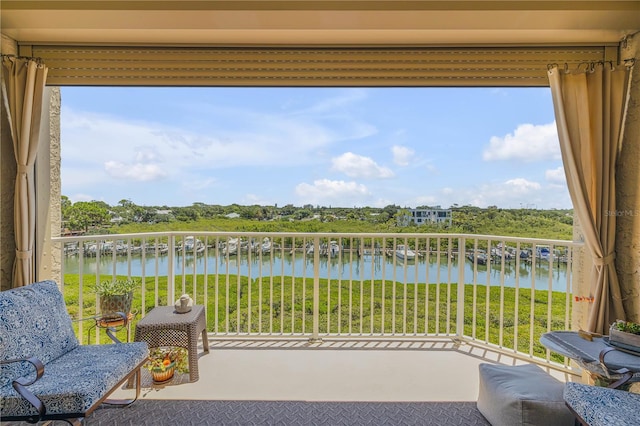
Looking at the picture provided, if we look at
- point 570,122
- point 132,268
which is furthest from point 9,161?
point 570,122

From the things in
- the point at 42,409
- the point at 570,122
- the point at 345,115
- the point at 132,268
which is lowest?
the point at 42,409

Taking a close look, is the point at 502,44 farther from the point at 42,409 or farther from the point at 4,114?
the point at 4,114

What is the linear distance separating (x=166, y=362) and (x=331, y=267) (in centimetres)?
164

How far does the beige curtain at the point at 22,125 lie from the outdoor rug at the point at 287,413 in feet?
4.73

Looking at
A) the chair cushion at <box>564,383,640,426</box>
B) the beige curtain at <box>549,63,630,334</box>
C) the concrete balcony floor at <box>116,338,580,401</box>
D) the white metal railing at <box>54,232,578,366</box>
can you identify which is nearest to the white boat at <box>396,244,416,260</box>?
the white metal railing at <box>54,232,578,366</box>

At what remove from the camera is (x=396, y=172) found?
4168 mm

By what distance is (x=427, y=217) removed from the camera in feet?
11.5

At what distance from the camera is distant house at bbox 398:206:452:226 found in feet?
11.3

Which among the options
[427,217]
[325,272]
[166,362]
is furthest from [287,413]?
[427,217]

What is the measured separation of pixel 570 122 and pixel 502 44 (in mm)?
825

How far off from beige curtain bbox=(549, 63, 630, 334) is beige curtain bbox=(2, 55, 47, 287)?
13.7ft

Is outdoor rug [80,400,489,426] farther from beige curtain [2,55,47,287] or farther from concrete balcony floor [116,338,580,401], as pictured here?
beige curtain [2,55,47,287]

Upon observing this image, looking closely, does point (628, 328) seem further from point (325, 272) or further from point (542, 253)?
point (325, 272)

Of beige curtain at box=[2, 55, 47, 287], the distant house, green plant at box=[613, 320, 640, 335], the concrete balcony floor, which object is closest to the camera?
green plant at box=[613, 320, 640, 335]
